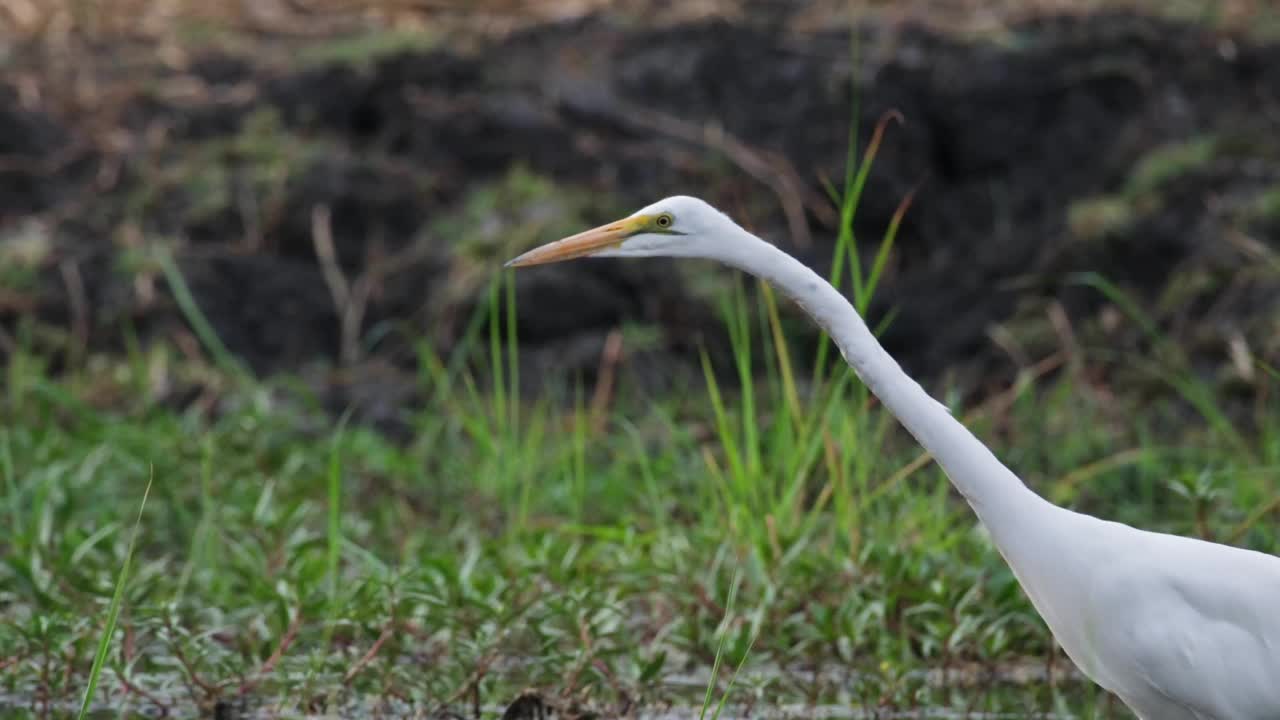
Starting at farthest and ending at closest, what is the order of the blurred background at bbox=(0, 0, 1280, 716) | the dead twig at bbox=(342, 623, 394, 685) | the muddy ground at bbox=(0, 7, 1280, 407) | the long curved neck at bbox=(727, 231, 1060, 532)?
the muddy ground at bbox=(0, 7, 1280, 407)
the blurred background at bbox=(0, 0, 1280, 716)
the dead twig at bbox=(342, 623, 394, 685)
the long curved neck at bbox=(727, 231, 1060, 532)

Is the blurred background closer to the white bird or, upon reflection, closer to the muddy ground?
the muddy ground

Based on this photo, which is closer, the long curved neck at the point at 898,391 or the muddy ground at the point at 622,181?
the long curved neck at the point at 898,391

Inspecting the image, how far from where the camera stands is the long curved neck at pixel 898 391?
3.04 metres

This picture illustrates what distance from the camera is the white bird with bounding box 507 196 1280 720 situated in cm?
309

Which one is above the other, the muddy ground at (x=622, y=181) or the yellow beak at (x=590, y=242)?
the yellow beak at (x=590, y=242)

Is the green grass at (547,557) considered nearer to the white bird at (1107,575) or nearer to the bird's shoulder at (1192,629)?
the white bird at (1107,575)

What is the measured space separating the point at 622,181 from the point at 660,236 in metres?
5.18

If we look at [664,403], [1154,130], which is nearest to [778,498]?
[664,403]

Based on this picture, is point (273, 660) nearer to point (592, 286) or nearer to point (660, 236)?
point (660, 236)

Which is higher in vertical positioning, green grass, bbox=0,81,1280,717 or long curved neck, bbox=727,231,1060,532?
long curved neck, bbox=727,231,1060,532

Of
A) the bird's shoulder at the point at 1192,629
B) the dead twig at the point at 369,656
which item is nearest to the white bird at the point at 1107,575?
the bird's shoulder at the point at 1192,629

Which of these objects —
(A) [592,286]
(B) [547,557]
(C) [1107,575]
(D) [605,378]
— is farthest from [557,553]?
(A) [592,286]

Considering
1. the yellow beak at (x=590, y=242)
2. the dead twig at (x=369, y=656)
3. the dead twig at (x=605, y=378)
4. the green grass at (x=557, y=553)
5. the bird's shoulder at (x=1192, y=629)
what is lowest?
the dead twig at (x=605, y=378)

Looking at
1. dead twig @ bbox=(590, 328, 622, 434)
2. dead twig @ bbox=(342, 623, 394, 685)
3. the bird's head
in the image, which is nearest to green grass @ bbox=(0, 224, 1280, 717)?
dead twig @ bbox=(342, 623, 394, 685)
